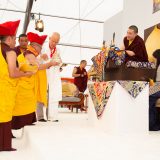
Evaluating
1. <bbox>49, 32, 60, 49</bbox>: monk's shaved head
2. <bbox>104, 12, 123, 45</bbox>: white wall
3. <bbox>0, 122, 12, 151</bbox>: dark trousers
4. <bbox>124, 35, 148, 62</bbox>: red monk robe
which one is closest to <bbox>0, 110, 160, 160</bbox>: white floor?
<bbox>0, 122, 12, 151</bbox>: dark trousers

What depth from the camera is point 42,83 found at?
4547 mm

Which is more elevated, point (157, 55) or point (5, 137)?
point (157, 55)

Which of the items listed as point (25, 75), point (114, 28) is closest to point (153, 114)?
point (25, 75)

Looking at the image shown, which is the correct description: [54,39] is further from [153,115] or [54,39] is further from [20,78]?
[153,115]

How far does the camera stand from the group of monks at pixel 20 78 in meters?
2.79

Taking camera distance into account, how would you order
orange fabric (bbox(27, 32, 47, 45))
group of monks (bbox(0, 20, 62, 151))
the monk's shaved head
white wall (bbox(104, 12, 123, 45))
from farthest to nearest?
1. white wall (bbox(104, 12, 123, 45))
2. the monk's shaved head
3. orange fabric (bbox(27, 32, 47, 45))
4. group of monks (bbox(0, 20, 62, 151))

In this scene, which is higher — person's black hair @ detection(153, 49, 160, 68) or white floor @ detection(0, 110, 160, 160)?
person's black hair @ detection(153, 49, 160, 68)

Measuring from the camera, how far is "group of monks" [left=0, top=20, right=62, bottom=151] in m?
2.79

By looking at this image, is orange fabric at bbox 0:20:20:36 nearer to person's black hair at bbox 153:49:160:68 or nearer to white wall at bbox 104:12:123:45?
person's black hair at bbox 153:49:160:68

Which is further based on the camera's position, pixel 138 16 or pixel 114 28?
pixel 114 28

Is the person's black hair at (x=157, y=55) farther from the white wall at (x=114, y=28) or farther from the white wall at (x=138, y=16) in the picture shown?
the white wall at (x=114, y=28)

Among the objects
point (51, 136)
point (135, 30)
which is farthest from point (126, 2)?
point (51, 136)

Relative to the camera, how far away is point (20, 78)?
372 cm

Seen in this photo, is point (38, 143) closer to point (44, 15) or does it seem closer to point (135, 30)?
point (135, 30)
